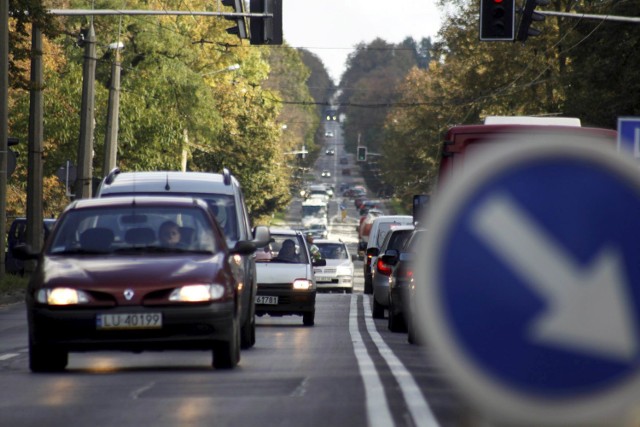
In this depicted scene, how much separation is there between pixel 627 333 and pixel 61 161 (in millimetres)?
55088

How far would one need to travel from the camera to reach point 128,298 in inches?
546

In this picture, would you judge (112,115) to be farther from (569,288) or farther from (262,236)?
(569,288)

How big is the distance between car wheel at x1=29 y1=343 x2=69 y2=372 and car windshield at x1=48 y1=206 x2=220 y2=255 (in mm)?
887

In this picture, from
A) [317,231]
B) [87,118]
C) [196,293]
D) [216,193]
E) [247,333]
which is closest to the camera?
[196,293]

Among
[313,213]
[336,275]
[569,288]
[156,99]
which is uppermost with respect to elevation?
[156,99]

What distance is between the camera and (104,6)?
63.8 meters

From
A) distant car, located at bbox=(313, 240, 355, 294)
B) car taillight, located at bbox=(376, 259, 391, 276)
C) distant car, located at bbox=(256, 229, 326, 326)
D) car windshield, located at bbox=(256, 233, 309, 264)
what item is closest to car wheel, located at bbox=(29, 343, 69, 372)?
distant car, located at bbox=(256, 229, 326, 326)

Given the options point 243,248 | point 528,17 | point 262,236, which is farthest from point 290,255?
point 243,248

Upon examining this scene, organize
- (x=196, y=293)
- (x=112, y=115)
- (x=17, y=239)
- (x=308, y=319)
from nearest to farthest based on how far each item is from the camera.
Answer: (x=196, y=293) < (x=308, y=319) < (x=17, y=239) < (x=112, y=115)

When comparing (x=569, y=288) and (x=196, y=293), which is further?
(x=196, y=293)

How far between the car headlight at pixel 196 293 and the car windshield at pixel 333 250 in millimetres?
36510

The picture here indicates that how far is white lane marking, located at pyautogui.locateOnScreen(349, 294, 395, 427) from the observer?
32.9 ft

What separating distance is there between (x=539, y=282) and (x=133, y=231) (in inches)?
465

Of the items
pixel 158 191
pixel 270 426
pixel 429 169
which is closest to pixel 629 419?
pixel 270 426
